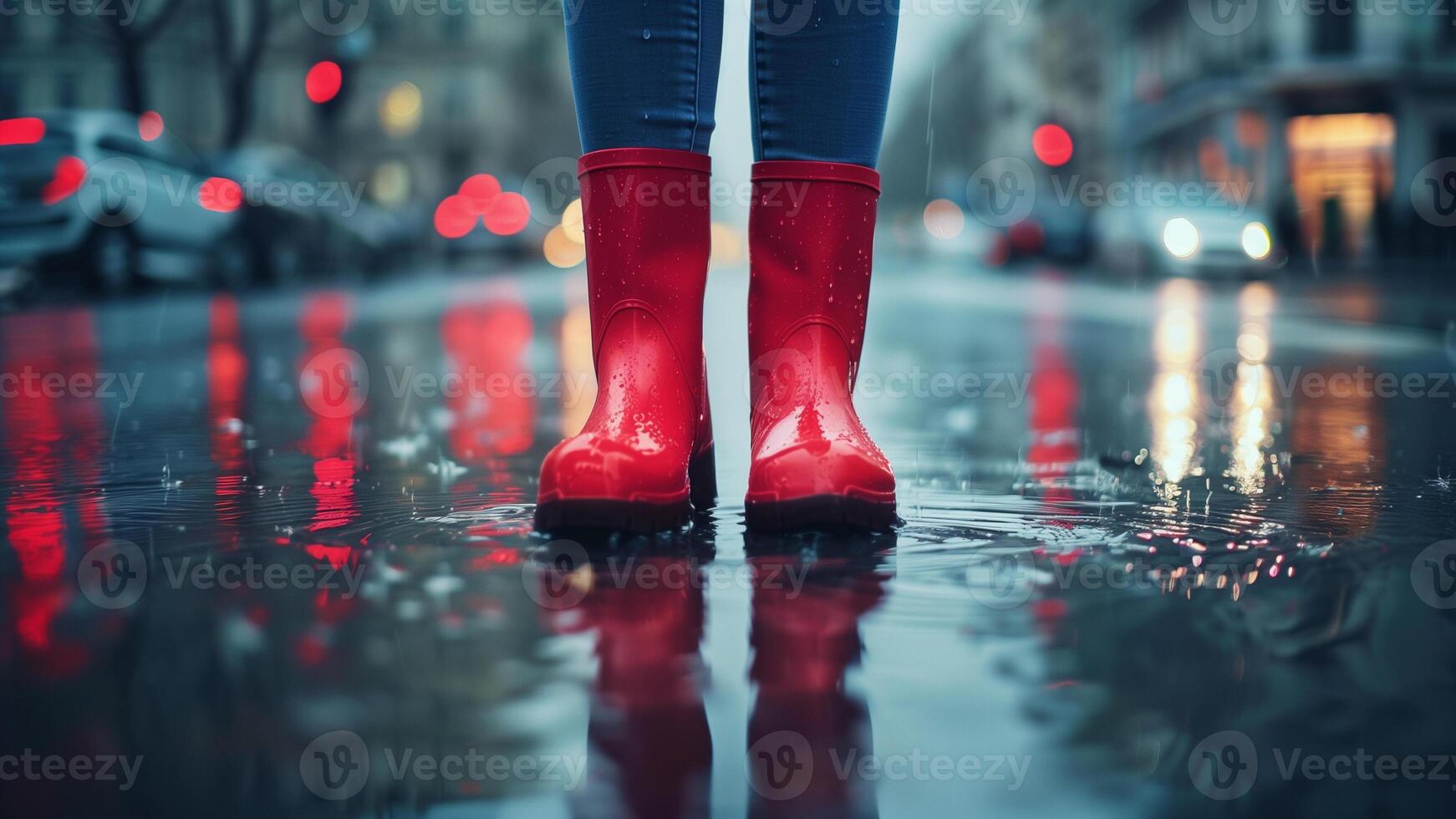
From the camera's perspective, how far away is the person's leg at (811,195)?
1729 mm

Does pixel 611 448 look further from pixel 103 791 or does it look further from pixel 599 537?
pixel 103 791

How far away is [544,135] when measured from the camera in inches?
1832

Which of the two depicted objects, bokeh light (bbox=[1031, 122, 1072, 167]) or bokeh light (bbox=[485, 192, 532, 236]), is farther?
bokeh light (bbox=[1031, 122, 1072, 167])

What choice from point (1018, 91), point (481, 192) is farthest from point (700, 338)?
point (1018, 91)

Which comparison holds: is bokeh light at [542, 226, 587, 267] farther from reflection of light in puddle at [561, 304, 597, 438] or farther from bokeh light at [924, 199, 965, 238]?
reflection of light in puddle at [561, 304, 597, 438]

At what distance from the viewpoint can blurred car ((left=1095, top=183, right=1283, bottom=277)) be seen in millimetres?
13344

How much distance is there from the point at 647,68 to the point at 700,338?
0.33 m

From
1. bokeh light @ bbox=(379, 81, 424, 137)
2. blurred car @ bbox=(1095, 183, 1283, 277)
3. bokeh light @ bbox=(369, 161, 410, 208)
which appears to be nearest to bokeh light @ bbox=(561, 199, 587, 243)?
blurred car @ bbox=(1095, 183, 1283, 277)

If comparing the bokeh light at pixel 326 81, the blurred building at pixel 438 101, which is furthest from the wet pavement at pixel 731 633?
the blurred building at pixel 438 101

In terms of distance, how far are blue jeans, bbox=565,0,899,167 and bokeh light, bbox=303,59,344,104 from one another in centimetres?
1665

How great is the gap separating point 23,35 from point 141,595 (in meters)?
32.4

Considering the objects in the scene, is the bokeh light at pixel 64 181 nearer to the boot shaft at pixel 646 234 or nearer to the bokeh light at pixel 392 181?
the boot shaft at pixel 646 234

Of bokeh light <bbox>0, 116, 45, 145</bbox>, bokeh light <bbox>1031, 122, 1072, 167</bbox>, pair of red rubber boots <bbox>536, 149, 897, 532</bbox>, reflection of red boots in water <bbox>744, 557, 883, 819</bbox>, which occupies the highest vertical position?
bokeh light <bbox>1031, 122, 1072, 167</bbox>

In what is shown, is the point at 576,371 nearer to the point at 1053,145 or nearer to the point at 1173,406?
the point at 1173,406
